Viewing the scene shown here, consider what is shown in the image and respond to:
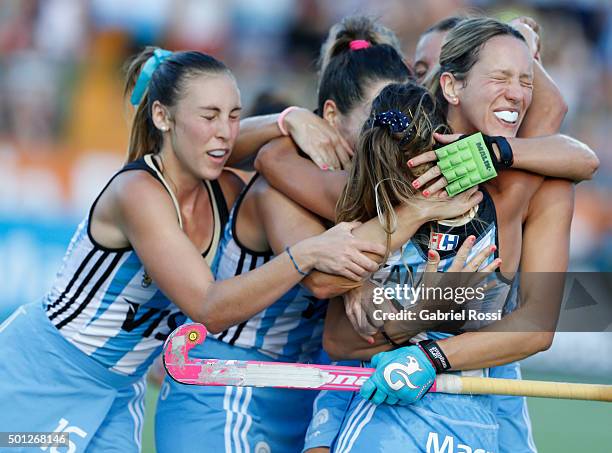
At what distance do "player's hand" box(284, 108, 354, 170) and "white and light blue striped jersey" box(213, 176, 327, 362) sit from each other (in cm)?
27

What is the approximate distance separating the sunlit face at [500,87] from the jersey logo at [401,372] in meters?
0.84

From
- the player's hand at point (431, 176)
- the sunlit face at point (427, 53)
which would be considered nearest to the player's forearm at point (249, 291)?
the player's hand at point (431, 176)

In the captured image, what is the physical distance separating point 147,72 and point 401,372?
1650 millimetres

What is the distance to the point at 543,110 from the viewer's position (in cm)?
336

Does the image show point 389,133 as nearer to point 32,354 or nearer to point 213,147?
point 213,147

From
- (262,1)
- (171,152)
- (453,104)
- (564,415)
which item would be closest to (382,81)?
(453,104)

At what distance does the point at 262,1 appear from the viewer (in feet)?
29.6

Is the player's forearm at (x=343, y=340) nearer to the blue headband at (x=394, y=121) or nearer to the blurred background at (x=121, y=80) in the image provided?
the blue headband at (x=394, y=121)

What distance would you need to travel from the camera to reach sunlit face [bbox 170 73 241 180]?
348 centimetres

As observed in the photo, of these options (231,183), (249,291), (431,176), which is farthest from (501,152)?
(231,183)

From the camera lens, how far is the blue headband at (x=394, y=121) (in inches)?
113

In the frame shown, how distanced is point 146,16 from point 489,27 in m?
6.14

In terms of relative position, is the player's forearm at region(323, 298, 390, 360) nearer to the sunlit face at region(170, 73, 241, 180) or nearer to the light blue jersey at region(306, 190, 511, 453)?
the light blue jersey at region(306, 190, 511, 453)

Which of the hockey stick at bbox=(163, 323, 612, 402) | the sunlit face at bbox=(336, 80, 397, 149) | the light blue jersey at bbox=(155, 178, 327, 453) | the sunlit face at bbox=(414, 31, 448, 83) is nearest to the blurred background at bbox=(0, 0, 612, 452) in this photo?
the sunlit face at bbox=(414, 31, 448, 83)
